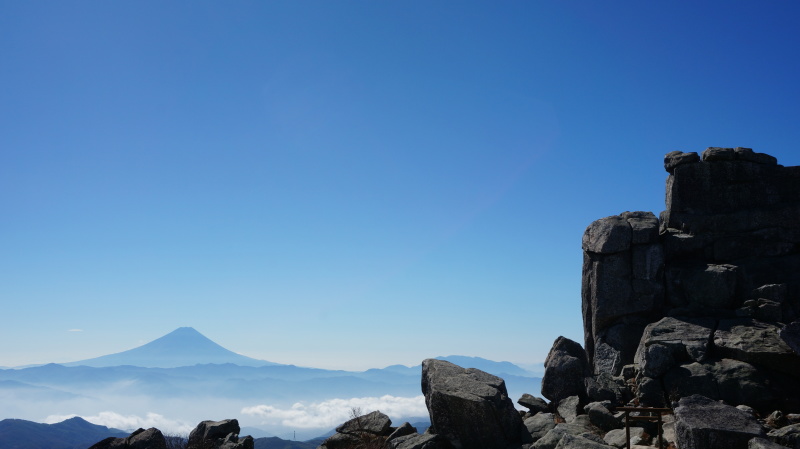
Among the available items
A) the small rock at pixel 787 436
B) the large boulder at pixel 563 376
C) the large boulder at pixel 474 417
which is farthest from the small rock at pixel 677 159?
the large boulder at pixel 474 417

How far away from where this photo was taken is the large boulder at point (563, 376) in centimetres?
3622

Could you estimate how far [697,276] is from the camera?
123 feet

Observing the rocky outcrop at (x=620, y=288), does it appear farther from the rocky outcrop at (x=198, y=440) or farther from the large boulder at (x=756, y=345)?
the rocky outcrop at (x=198, y=440)

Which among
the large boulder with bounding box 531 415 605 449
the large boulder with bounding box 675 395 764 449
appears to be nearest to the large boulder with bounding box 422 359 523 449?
the large boulder with bounding box 531 415 605 449

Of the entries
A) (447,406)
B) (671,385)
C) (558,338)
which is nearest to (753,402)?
(671,385)

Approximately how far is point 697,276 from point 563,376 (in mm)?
11526

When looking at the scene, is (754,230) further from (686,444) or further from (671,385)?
(686,444)

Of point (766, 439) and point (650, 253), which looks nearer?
point (766, 439)

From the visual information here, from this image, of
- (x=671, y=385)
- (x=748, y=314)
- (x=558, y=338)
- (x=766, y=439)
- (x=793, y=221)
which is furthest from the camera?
(x=558, y=338)

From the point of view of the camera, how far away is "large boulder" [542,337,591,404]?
36219 millimetres

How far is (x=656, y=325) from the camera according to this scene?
3600 centimetres

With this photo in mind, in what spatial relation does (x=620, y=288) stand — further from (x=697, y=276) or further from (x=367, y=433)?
(x=367, y=433)

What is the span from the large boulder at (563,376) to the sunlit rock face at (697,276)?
209 centimetres

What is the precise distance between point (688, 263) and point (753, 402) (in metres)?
→ 12.2
